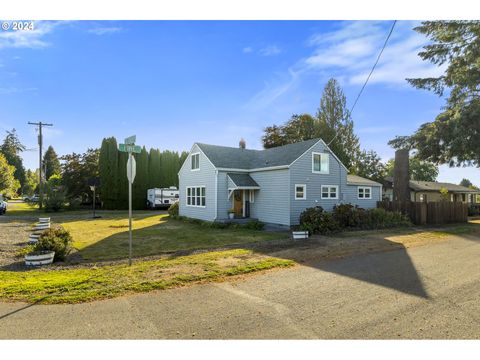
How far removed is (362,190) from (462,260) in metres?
15.0

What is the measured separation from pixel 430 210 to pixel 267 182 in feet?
38.8

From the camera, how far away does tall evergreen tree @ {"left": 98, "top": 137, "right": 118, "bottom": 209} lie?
116ft

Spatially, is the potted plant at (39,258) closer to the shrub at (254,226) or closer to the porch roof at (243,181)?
the shrub at (254,226)

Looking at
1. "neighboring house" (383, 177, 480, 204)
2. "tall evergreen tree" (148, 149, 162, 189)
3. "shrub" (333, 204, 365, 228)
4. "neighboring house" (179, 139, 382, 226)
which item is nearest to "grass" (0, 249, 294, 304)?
"shrub" (333, 204, 365, 228)

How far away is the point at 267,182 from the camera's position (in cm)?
1864

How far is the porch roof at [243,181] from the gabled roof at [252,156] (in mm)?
567

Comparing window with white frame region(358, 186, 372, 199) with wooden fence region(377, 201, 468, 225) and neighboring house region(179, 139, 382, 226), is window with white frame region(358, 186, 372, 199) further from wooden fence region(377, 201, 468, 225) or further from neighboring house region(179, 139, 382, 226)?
wooden fence region(377, 201, 468, 225)

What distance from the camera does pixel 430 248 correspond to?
10922 mm

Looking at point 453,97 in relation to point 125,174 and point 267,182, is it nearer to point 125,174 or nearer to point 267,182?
point 267,182

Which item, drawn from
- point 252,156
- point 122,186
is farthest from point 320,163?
point 122,186

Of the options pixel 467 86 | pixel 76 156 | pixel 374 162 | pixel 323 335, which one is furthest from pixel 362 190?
pixel 76 156

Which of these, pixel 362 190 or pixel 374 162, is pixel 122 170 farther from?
pixel 374 162

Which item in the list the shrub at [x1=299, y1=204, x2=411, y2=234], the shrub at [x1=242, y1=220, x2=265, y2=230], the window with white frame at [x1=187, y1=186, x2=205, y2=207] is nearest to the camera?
the shrub at [x1=299, y1=204, x2=411, y2=234]

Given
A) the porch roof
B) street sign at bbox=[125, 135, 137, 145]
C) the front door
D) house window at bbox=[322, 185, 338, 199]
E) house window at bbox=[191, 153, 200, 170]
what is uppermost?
house window at bbox=[191, 153, 200, 170]
